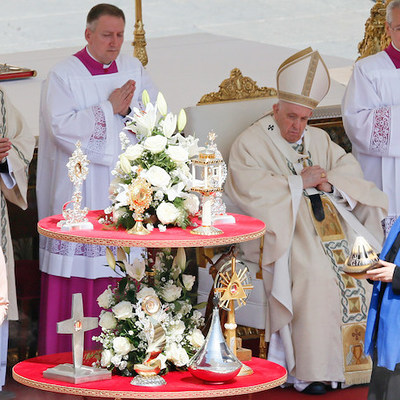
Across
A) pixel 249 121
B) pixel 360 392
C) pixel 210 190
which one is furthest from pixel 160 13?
pixel 210 190

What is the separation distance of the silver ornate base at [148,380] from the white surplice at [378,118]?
105 inches

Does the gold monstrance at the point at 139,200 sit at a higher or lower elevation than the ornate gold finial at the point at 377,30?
lower

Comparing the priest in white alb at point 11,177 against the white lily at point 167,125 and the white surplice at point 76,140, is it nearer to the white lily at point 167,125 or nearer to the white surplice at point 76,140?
the white surplice at point 76,140

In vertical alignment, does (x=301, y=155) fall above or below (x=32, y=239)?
above

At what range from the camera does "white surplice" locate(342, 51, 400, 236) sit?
716cm

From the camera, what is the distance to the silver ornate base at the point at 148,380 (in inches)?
196

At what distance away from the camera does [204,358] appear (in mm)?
5012

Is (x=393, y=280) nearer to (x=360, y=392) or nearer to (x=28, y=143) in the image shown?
(x=360, y=392)

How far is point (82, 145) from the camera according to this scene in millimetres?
6539

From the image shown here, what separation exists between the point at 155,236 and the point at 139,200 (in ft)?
0.62

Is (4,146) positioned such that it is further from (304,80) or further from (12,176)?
(304,80)

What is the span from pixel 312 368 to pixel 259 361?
1.17 metres

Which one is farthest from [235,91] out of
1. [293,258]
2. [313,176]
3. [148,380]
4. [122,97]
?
[148,380]

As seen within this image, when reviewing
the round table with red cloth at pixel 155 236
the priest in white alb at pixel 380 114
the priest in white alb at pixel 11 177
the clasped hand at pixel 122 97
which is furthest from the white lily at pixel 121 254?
the priest in white alb at pixel 380 114
